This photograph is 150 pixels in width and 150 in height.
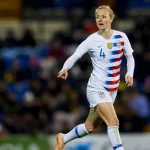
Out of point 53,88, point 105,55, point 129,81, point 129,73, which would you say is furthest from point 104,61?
point 53,88

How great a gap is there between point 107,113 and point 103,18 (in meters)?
1.16

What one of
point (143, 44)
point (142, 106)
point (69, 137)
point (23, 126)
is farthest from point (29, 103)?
point (69, 137)

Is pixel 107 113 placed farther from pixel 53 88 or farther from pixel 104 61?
pixel 53 88

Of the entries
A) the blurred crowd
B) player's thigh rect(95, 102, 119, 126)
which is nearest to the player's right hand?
player's thigh rect(95, 102, 119, 126)

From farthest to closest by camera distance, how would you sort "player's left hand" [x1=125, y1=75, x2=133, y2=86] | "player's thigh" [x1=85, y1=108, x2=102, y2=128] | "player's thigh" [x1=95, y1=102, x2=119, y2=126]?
"player's thigh" [x1=85, y1=108, x2=102, y2=128] → "player's thigh" [x1=95, y1=102, x2=119, y2=126] → "player's left hand" [x1=125, y1=75, x2=133, y2=86]

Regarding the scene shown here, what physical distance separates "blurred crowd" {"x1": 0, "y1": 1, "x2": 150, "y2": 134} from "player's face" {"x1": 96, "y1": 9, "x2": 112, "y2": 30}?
551 cm

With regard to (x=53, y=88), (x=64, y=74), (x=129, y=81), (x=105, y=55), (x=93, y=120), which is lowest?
(x=53, y=88)

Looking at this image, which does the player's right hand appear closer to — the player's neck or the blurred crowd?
the player's neck

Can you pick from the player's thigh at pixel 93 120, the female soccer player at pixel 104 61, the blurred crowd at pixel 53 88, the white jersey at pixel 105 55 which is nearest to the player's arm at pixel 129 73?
the female soccer player at pixel 104 61

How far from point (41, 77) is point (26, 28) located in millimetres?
3602

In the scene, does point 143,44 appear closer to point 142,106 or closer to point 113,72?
point 142,106

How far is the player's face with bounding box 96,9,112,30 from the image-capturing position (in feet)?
31.8

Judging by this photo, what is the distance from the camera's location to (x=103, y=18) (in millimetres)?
9680

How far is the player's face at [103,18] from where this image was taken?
9680 millimetres
